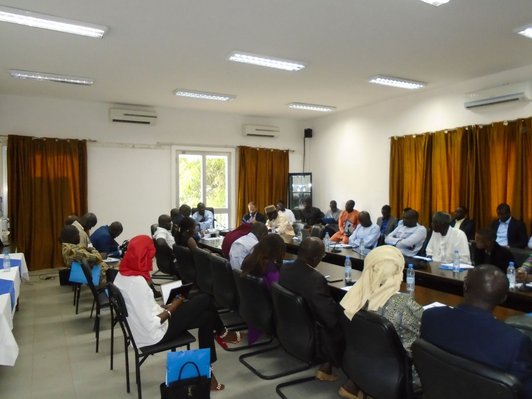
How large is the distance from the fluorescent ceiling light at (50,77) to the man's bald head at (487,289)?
19.5ft

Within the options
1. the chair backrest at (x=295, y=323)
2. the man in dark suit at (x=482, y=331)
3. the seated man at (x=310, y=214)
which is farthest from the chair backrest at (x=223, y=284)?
the seated man at (x=310, y=214)

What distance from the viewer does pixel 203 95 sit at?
7.14 metres

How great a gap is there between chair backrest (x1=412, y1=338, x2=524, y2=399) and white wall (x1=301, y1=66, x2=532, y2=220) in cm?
526

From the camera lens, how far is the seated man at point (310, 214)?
29.1 feet

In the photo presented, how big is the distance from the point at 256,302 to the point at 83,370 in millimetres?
1574

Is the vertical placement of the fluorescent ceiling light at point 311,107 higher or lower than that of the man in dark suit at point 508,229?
higher

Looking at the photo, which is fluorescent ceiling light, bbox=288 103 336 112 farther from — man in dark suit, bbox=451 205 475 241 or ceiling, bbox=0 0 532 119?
man in dark suit, bbox=451 205 475 241

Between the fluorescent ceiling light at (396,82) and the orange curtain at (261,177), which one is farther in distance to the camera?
the orange curtain at (261,177)

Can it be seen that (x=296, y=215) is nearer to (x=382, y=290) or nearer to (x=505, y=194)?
(x=505, y=194)

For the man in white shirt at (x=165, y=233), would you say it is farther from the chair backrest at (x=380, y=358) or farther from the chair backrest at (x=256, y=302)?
the chair backrest at (x=380, y=358)

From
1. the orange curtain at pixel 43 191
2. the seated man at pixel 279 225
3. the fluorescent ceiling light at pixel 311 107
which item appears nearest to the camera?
the seated man at pixel 279 225

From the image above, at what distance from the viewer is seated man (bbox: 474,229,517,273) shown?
3691mm

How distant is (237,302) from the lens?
361 centimetres

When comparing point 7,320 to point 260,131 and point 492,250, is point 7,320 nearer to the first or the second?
point 492,250
